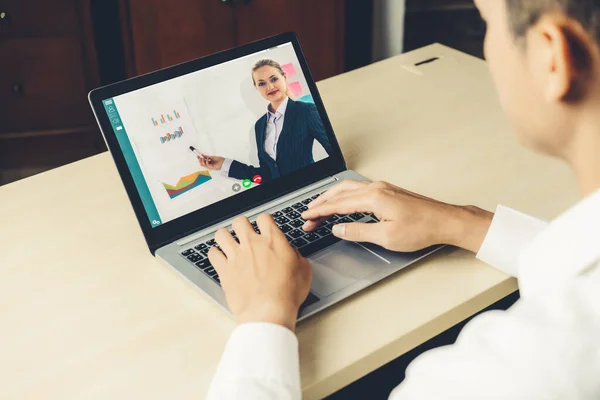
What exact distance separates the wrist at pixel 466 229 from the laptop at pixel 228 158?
39 mm

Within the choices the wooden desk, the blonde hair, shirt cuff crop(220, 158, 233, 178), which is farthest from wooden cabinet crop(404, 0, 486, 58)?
shirt cuff crop(220, 158, 233, 178)

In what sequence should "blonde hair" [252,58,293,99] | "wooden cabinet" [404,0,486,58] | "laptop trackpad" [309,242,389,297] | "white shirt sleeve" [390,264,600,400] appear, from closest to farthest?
"white shirt sleeve" [390,264,600,400] → "laptop trackpad" [309,242,389,297] → "blonde hair" [252,58,293,99] → "wooden cabinet" [404,0,486,58]

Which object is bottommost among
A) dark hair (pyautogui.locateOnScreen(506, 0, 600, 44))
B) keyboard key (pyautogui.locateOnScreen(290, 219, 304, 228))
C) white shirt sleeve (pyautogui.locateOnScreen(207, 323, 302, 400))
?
white shirt sleeve (pyautogui.locateOnScreen(207, 323, 302, 400))

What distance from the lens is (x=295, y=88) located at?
1096 millimetres

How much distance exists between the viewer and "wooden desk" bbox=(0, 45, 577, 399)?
76cm

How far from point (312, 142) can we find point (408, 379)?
534 mm

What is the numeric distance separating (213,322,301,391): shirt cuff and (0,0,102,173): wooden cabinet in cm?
185

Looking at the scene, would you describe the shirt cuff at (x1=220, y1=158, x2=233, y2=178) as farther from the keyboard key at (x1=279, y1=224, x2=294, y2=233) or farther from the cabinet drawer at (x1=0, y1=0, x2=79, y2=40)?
the cabinet drawer at (x1=0, y1=0, x2=79, y2=40)

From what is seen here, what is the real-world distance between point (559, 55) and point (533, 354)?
247 mm

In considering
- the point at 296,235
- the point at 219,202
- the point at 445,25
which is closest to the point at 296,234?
the point at 296,235

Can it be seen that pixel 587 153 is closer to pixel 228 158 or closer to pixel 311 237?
pixel 311 237

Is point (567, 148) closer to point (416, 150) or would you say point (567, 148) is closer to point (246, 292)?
point (246, 292)

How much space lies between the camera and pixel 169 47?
8.02 feet

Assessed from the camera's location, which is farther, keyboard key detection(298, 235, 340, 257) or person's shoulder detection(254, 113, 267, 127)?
person's shoulder detection(254, 113, 267, 127)
